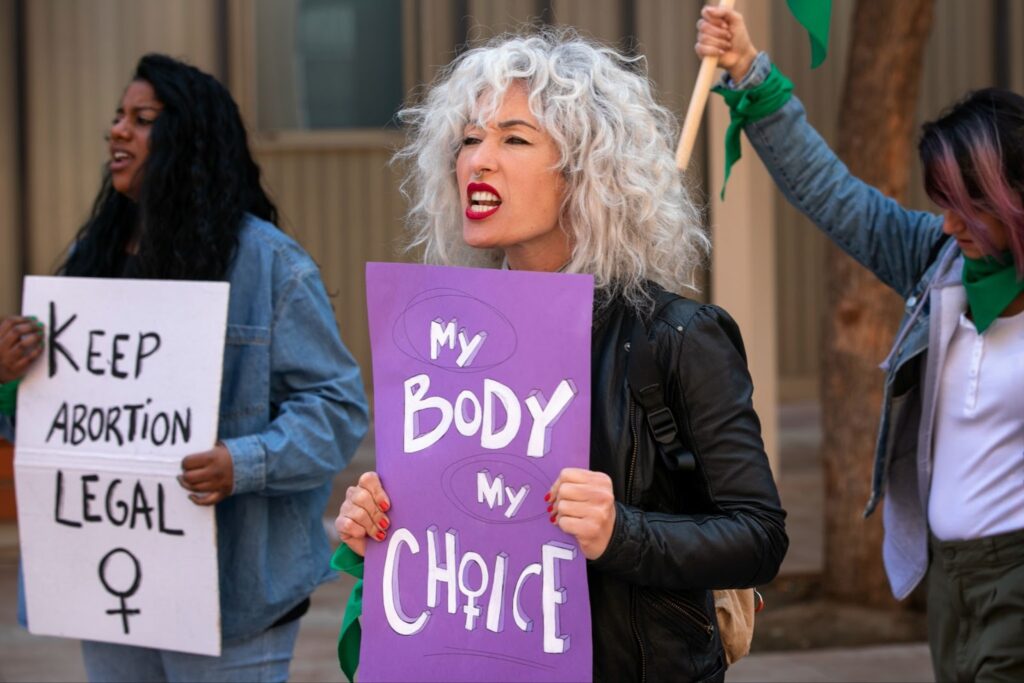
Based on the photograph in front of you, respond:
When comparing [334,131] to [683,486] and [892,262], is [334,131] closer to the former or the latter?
[892,262]

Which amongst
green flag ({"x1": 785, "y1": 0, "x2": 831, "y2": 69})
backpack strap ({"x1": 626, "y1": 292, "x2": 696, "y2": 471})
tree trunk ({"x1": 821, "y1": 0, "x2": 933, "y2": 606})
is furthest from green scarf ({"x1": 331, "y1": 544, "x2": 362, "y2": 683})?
tree trunk ({"x1": 821, "y1": 0, "x2": 933, "y2": 606})

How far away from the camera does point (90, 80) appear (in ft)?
34.0

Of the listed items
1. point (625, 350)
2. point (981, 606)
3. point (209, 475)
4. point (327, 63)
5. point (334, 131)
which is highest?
point (327, 63)

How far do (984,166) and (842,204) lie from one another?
0.47 meters

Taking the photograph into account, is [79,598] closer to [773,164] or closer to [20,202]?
[773,164]

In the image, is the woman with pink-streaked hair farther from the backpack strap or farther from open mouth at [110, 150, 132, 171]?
open mouth at [110, 150, 132, 171]

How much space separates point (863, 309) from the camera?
20.5 ft

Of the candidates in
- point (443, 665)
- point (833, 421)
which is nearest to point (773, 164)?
point (443, 665)

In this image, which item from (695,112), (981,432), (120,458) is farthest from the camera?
(120,458)

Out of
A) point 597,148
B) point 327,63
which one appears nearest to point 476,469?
point 597,148

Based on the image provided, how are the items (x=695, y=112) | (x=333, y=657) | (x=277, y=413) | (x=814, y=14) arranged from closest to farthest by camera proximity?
(x=695, y=112)
(x=277, y=413)
(x=814, y=14)
(x=333, y=657)

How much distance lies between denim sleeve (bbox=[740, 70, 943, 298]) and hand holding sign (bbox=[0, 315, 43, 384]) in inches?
66.8

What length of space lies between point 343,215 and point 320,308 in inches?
336

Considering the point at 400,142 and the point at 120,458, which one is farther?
the point at 400,142
